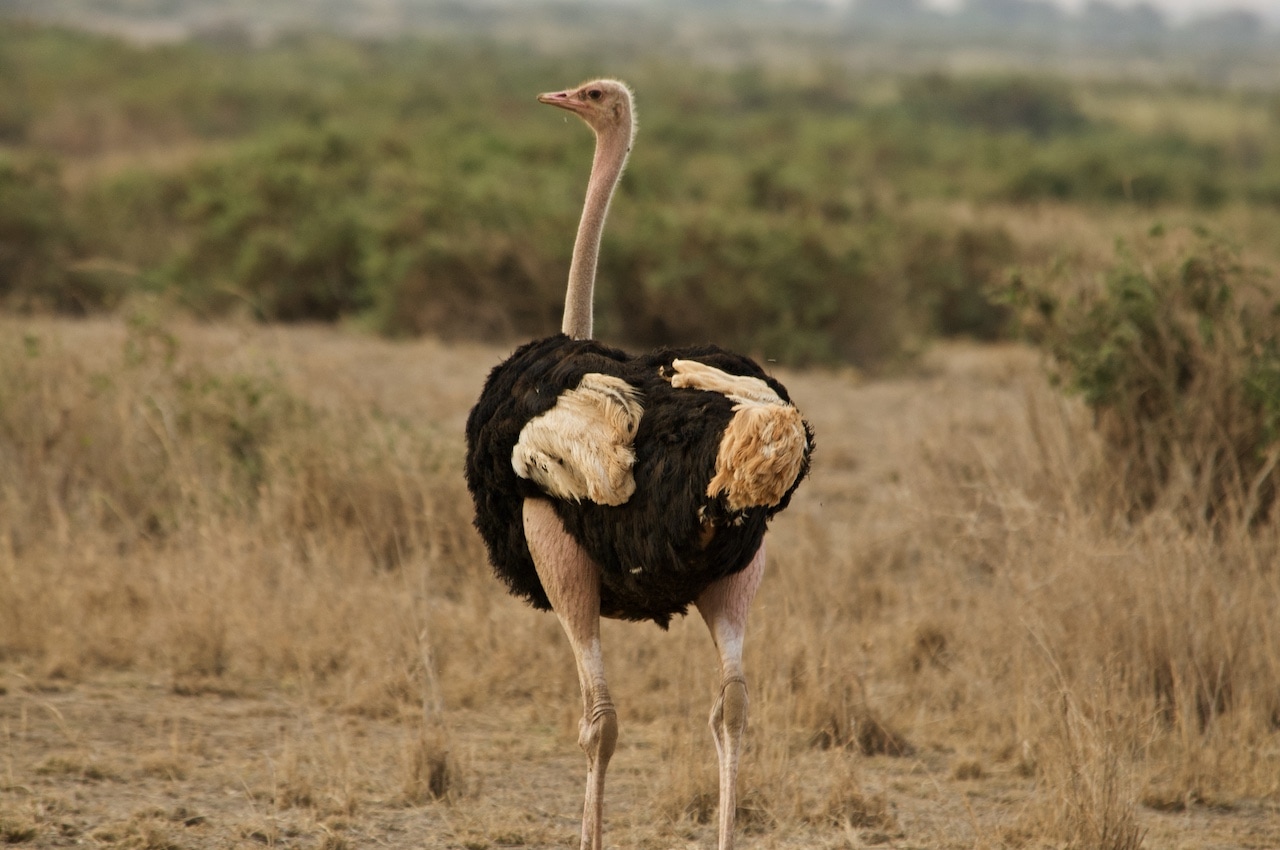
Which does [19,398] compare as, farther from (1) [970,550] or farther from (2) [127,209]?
(2) [127,209]

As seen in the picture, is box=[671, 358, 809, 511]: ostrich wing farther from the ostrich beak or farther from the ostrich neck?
the ostrich beak

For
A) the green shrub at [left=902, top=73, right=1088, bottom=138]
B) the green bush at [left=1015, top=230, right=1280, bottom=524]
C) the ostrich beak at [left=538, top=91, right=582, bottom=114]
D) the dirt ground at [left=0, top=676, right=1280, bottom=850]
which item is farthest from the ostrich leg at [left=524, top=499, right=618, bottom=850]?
the green shrub at [left=902, top=73, right=1088, bottom=138]

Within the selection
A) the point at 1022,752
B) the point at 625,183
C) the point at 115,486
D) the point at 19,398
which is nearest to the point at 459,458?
the point at 115,486

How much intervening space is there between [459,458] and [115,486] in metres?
1.42

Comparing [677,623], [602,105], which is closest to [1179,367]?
[677,623]

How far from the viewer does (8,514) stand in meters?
6.81

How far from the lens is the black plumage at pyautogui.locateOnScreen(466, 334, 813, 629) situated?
3.61m

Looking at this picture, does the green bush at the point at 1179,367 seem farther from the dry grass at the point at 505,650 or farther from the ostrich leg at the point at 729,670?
the ostrich leg at the point at 729,670

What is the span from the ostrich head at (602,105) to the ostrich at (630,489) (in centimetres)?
98

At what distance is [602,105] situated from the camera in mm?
4996

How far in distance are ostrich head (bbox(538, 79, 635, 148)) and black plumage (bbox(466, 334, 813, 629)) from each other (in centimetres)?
98

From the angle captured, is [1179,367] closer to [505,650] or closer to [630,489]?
[505,650]

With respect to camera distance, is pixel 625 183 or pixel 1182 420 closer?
pixel 1182 420

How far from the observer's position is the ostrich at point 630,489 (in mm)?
3535
